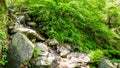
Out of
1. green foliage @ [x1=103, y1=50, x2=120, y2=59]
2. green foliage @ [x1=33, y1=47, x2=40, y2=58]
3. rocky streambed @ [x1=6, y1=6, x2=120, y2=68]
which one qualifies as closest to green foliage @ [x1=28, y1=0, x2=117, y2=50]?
rocky streambed @ [x1=6, y1=6, x2=120, y2=68]

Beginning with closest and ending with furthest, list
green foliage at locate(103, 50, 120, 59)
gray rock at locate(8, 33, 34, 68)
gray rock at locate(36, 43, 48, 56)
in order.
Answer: gray rock at locate(8, 33, 34, 68) → gray rock at locate(36, 43, 48, 56) → green foliage at locate(103, 50, 120, 59)

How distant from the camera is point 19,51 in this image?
19.6 ft

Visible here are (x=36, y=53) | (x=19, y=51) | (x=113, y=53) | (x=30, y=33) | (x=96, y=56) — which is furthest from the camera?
(x=113, y=53)

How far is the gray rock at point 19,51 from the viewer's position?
5875 millimetres

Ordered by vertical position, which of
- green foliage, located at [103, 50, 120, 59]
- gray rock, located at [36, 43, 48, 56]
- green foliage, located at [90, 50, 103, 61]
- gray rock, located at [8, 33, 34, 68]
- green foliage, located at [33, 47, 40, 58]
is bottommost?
green foliage, located at [103, 50, 120, 59]

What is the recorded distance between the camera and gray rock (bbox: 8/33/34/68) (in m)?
5.88

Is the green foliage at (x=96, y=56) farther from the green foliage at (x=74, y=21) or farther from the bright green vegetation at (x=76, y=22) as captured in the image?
the green foliage at (x=74, y=21)

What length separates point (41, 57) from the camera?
254 inches

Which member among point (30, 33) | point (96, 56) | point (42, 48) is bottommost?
point (96, 56)

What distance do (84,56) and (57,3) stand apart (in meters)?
2.30

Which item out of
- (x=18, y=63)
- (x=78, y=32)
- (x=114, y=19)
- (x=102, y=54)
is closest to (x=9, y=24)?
(x=18, y=63)

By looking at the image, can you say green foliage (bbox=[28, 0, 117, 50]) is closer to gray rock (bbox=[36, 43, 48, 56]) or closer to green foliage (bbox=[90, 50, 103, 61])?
green foliage (bbox=[90, 50, 103, 61])

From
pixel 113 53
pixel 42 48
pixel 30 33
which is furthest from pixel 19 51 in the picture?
pixel 113 53

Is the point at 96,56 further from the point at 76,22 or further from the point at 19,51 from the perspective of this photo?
the point at 19,51
